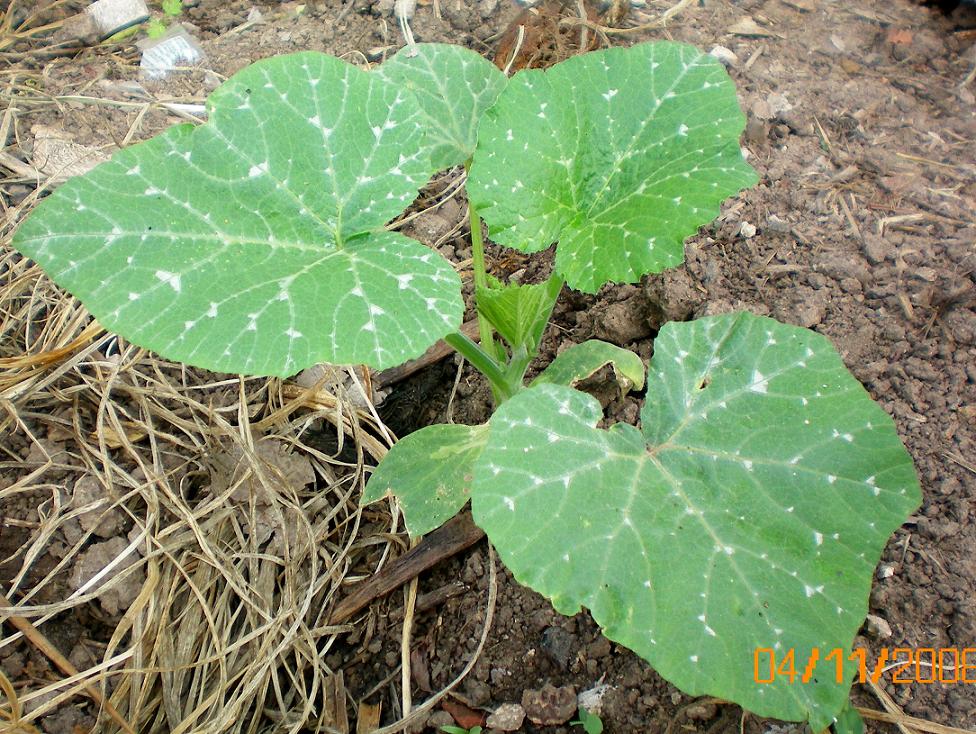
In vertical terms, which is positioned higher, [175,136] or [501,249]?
[175,136]

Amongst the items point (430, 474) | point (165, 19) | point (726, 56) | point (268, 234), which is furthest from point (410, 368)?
point (165, 19)

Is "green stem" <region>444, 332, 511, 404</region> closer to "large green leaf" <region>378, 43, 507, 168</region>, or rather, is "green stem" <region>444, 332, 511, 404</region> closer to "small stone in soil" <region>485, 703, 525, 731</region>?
"large green leaf" <region>378, 43, 507, 168</region>

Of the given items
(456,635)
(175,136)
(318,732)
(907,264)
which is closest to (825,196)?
(907,264)

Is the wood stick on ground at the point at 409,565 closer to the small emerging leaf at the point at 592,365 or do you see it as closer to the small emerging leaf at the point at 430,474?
the small emerging leaf at the point at 430,474

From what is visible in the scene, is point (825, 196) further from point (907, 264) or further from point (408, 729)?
point (408, 729)

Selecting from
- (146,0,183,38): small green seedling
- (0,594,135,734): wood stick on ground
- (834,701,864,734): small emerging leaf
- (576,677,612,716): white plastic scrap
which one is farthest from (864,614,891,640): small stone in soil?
(146,0,183,38): small green seedling

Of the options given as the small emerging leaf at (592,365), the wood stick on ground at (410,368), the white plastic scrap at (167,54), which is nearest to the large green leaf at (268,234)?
the small emerging leaf at (592,365)

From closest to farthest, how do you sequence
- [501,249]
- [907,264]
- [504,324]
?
1. [504,324]
2. [907,264]
3. [501,249]
